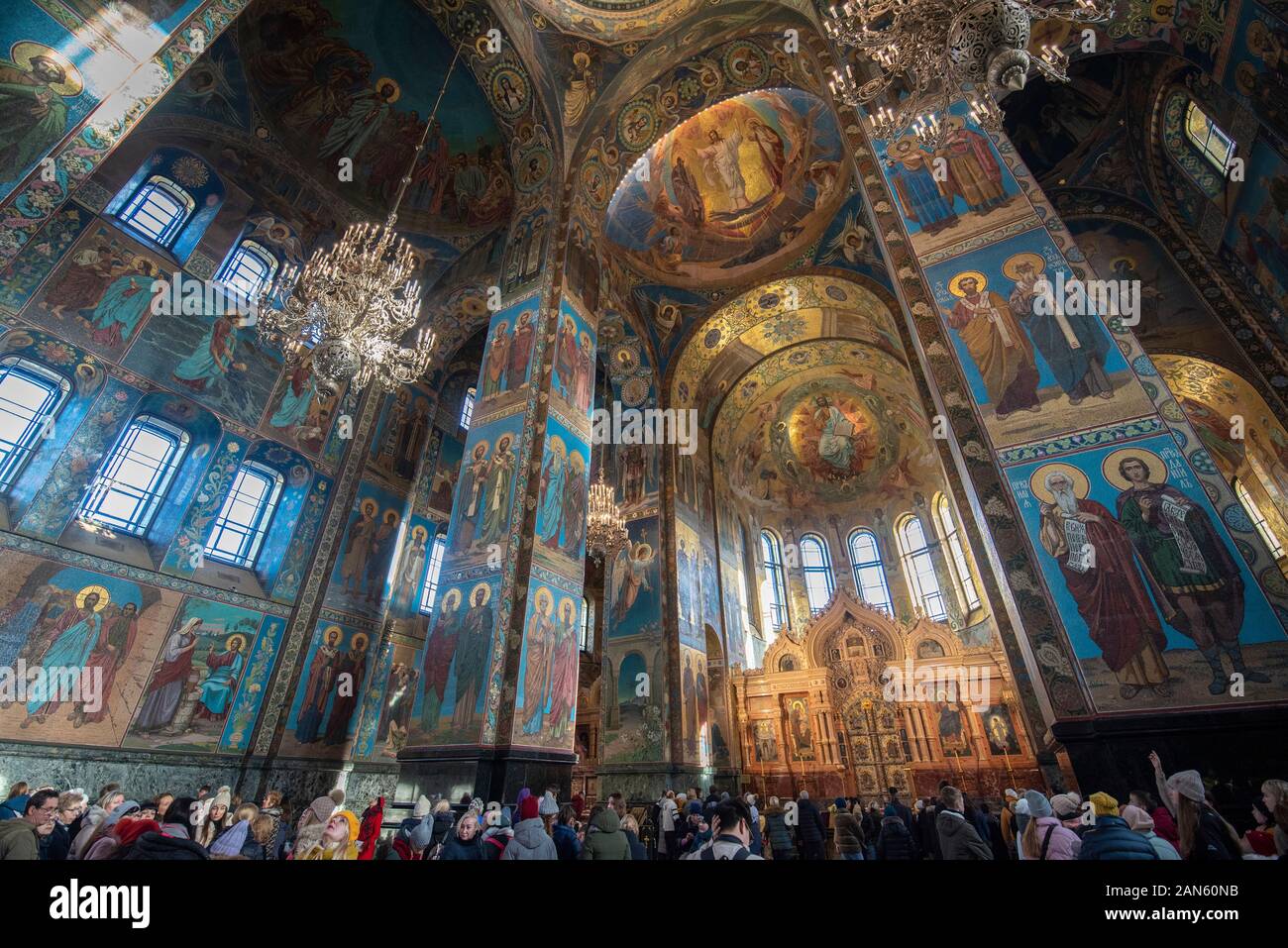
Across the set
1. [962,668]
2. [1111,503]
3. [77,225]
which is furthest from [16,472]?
[962,668]

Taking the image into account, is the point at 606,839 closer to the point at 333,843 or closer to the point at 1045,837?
the point at 333,843

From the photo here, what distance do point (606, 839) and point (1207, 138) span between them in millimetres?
11223

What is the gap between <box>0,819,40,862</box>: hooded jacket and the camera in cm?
217

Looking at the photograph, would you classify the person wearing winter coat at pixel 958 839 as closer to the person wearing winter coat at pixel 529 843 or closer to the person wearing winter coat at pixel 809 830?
the person wearing winter coat at pixel 529 843

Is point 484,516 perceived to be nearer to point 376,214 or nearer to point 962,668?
point 376,214

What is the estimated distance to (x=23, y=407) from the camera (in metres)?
7.45

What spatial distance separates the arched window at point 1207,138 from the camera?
6.78 meters

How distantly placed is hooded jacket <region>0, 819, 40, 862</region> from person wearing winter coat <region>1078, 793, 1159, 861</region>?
4.39m

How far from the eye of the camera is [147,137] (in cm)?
929

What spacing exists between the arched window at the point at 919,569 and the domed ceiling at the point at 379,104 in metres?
15.1

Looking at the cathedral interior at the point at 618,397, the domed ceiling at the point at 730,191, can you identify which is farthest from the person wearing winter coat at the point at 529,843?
the domed ceiling at the point at 730,191

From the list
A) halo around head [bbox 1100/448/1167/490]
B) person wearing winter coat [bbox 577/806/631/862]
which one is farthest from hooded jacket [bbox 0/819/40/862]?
halo around head [bbox 1100/448/1167/490]

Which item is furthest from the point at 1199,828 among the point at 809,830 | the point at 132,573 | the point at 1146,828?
the point at 132,573
